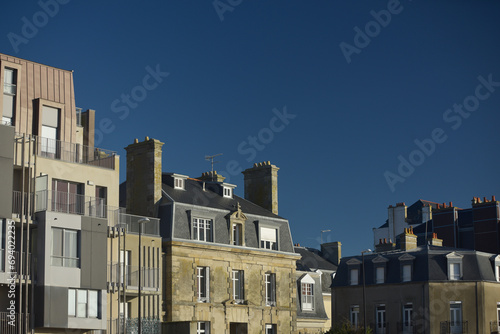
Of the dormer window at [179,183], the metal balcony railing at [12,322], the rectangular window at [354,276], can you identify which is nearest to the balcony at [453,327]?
the rectangular window at [354,276]

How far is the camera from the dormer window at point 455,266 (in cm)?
6481

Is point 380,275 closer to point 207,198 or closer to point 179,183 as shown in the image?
point 207,198

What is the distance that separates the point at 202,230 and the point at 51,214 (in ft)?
44.4

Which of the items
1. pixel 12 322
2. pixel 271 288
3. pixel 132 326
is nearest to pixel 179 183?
pixel 271 288

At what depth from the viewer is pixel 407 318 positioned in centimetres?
6538

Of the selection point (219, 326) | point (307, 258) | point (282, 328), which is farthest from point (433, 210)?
point (219, 326)

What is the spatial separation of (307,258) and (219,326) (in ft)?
67.3

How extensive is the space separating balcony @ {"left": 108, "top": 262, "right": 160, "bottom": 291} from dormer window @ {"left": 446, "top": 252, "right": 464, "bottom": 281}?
2271 cm

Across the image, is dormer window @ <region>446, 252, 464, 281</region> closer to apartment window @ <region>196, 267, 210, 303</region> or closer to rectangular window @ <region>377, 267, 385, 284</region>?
rectangular window @ <region>377, 267, 385, 284</region>

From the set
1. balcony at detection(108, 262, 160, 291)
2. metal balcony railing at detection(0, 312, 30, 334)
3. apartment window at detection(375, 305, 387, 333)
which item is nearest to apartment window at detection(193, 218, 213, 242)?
balcony at detection(108, 262, 160, 291)

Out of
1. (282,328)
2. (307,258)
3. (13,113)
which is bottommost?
(282,328)

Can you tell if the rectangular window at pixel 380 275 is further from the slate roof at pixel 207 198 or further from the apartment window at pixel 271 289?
the apartment window at pixel 271 289

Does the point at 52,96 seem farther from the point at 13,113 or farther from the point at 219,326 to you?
the point at 219,326

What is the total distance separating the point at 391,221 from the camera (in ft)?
285
